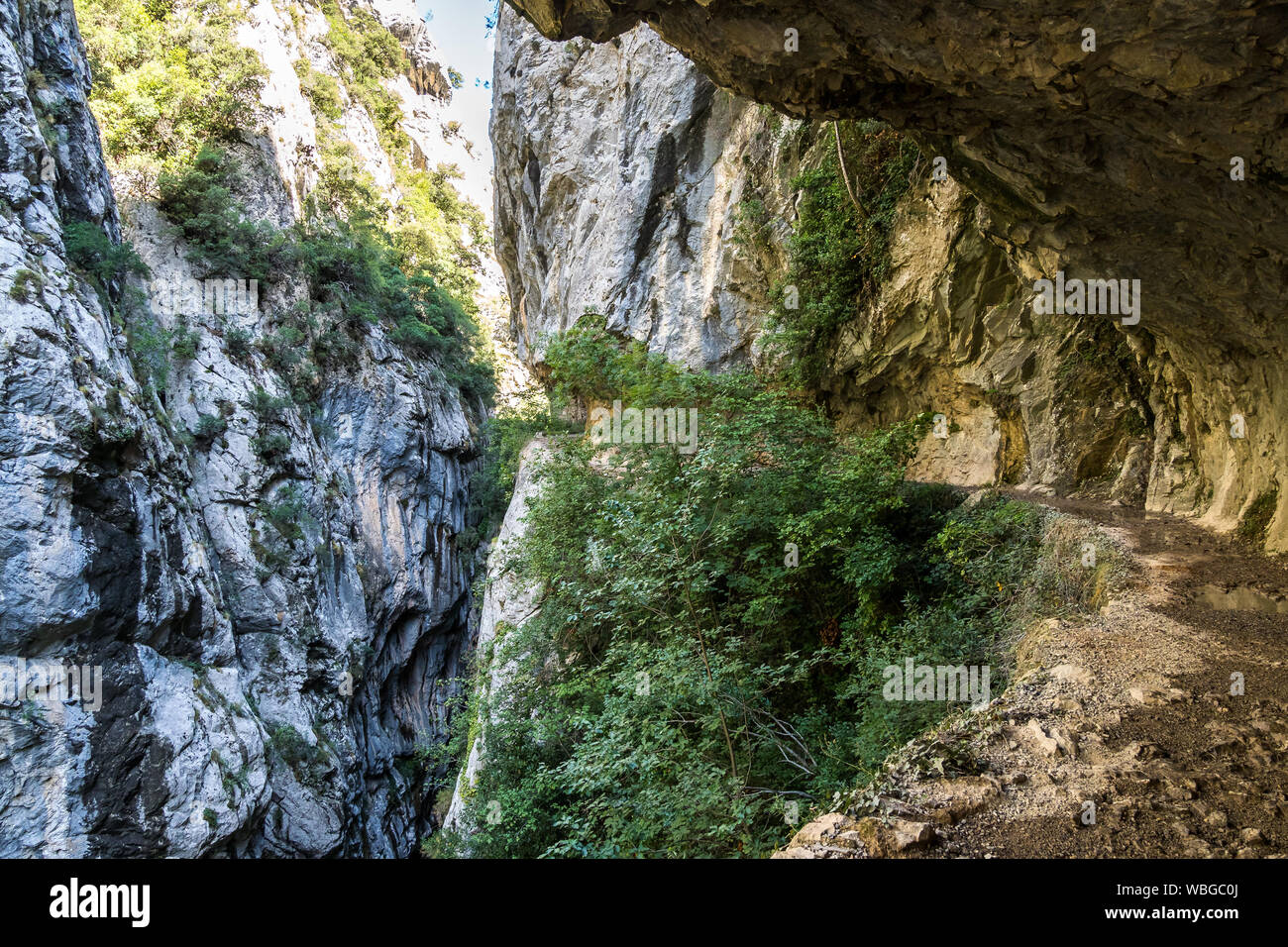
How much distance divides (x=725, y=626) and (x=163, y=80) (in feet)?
76.3

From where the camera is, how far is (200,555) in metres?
14.0

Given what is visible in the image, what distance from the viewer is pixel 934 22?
3.80 metres

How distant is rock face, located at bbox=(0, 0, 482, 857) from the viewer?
10.3m

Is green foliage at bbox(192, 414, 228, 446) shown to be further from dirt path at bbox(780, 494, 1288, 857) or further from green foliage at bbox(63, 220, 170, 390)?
dirt path at bbox(780, 494, 1288, 857)

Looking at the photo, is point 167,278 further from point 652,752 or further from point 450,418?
point 652,752

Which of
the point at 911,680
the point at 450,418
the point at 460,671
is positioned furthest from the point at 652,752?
the point at 450,418

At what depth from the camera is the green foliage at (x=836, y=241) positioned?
1059 centimetres

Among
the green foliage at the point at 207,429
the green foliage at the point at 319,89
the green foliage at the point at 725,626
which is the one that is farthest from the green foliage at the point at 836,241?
the green foliage at the point at 319,89

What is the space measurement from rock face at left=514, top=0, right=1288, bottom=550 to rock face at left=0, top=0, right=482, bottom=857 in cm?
1187
